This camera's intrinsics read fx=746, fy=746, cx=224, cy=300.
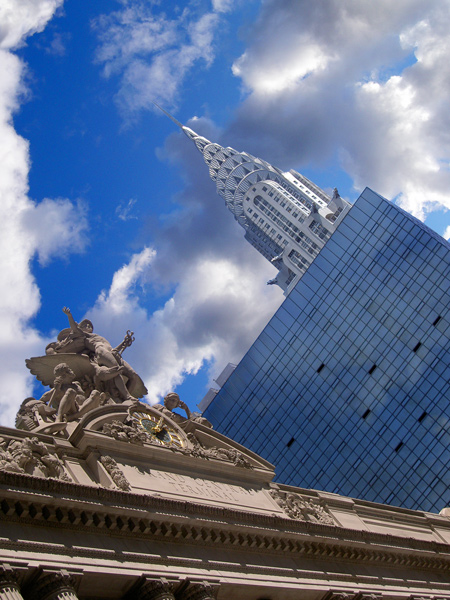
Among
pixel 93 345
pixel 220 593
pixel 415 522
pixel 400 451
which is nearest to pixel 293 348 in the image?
pixel 400 451

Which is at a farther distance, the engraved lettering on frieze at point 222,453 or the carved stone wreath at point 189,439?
the engraved lettering on frieze at point 222,453

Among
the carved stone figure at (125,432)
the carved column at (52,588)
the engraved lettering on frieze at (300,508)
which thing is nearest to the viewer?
the carved column at (52,588)

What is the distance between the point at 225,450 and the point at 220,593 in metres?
7.45

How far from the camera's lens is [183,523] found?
A: 79.8ft

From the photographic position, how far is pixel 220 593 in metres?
24.7

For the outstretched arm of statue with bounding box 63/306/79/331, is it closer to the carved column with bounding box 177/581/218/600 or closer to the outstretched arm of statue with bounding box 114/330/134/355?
the outstretched arm of statue with bounding box 114/330/134/355

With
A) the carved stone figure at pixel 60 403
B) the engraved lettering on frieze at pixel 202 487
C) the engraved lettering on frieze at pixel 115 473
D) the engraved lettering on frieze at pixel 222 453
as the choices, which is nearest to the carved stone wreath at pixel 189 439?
the engraved lettering on frieze at pixel 222 453

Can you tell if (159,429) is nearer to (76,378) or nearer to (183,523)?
(76,378)

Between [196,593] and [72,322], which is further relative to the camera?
[72,322]

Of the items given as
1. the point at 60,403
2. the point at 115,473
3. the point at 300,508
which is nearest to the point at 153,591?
the point at 115,473

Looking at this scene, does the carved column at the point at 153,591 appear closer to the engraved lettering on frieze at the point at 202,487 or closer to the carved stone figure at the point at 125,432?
the engraved lettering on frieze at the point at 202,487

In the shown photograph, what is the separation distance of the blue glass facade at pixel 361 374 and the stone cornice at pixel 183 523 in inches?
1782

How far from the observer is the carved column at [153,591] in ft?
72.3

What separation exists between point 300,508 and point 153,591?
34.9 feet
